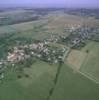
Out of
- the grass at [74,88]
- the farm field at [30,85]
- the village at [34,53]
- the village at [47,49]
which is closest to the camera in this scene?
the grass at [74,88]

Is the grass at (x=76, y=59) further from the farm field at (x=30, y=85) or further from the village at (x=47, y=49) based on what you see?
the farm field at (x=30, y=85)

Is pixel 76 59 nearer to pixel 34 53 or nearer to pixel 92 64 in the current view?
pixel 92 64

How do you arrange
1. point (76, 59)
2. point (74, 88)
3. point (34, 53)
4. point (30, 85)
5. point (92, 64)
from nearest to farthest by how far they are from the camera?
point (74, 88) < point (30, 85) < point (92, 64) < point (76, 59) < point (34, 53)

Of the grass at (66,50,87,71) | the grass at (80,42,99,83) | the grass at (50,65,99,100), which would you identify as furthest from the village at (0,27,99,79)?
the grass at (50,65,99,100)

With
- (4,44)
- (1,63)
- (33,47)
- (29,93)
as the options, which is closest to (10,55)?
(1,63)

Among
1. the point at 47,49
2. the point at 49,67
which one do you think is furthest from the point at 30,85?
the point at 47,49

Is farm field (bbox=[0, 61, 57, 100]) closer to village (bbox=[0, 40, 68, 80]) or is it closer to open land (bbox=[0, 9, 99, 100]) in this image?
open land (bbox=[0, 9, 99, 100])

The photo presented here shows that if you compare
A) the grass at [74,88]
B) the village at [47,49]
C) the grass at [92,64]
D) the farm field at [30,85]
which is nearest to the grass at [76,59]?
the grass at [92,64]
